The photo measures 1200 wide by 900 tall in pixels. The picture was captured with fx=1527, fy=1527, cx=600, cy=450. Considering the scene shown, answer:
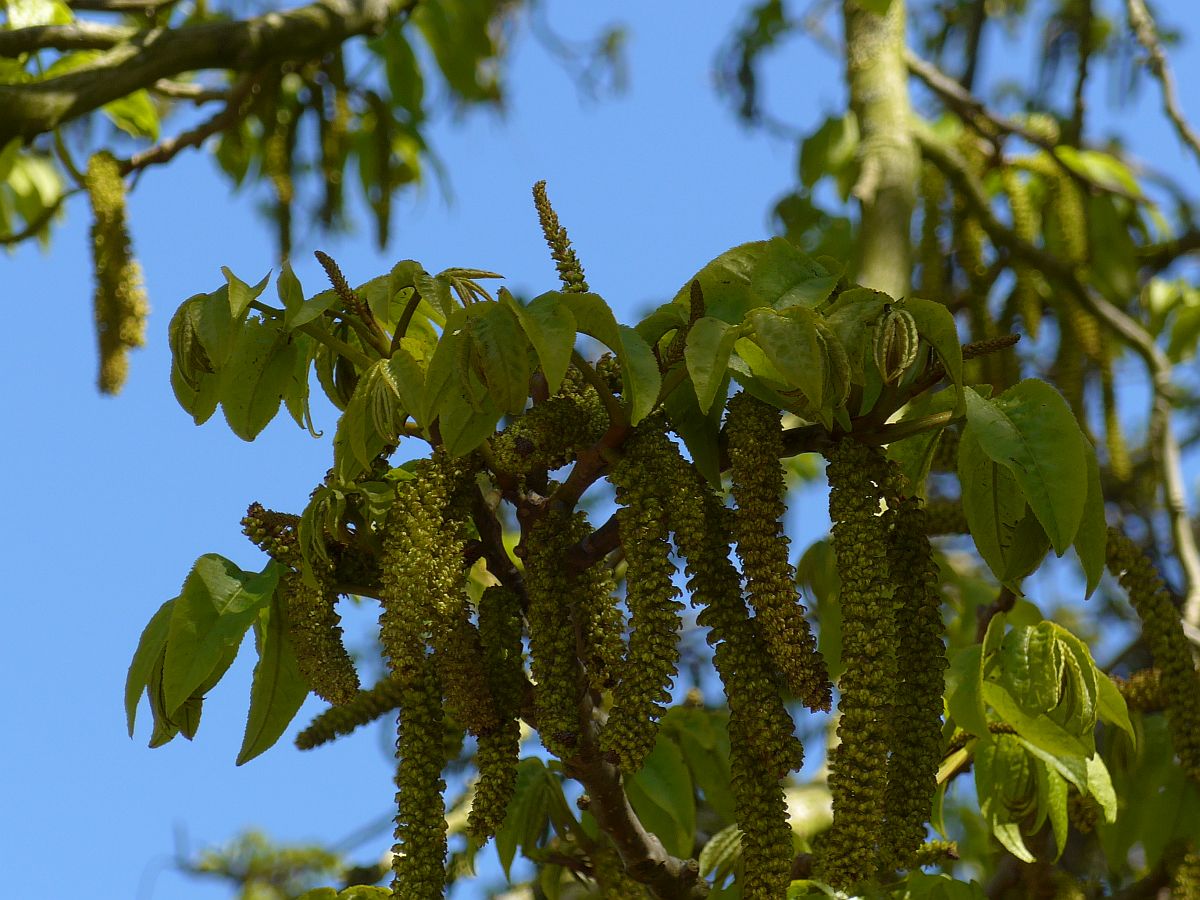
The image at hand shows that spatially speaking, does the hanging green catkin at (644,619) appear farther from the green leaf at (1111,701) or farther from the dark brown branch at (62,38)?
the dark brown branch at (62,38)

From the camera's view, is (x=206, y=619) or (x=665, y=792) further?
(x=665, y=792)

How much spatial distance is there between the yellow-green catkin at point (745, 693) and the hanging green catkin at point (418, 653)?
0.26m

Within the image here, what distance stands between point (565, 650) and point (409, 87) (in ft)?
10.2

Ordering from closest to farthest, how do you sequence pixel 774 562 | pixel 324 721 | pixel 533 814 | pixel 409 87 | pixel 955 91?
1. pixel 774 562
2. pixel 324 721
3. pixel 533 814
4. pixel 955 91
5. pixel 409 87

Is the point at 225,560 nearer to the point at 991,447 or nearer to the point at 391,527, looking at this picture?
the point at 391,527

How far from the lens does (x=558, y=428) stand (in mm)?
1707

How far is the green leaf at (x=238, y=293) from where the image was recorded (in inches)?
68.1

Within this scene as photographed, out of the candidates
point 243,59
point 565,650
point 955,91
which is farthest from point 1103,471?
point 565,650

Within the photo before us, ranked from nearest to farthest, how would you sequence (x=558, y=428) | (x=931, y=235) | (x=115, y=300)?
(x=558, y=428), (x=115, y=300), (x=931, y=235)

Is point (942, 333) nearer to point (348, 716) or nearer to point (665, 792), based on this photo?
point (348, 716)

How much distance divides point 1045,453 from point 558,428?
0.52 metres

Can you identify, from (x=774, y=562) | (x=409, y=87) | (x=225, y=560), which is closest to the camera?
(x=774, y=562)

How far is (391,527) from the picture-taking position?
167 centimetres

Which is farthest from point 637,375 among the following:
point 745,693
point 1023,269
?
point 1023,269
